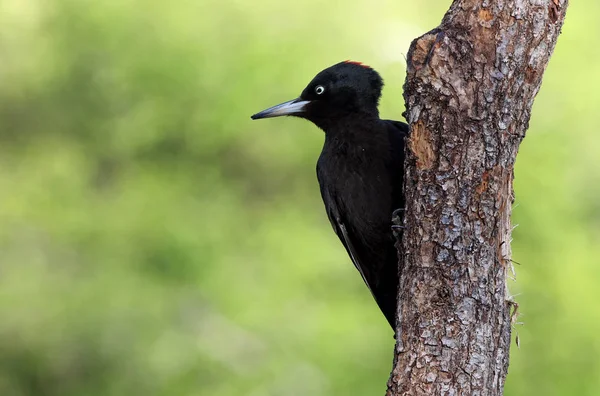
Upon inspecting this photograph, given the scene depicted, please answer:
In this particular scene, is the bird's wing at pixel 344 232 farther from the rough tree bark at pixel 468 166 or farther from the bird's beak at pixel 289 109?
the rough tree bark at pixel 468 166

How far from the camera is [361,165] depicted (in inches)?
183

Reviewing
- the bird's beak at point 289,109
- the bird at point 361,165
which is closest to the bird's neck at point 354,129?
the bird at point 361,165

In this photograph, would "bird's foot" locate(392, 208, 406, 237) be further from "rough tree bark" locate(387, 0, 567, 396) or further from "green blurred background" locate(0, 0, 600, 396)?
"green blurred background" locate(0, 0, 600, 396)

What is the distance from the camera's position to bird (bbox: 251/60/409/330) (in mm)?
4617

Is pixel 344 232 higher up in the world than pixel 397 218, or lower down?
higher up

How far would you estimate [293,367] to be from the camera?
286 inches

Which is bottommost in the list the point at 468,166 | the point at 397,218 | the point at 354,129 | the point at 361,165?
the point at 468,166

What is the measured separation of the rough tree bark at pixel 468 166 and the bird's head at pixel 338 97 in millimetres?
1502

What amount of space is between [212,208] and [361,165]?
421cm

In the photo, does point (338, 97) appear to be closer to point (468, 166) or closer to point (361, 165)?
point (361, 165)

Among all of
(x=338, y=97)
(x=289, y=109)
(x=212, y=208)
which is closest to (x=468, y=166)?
(x=338, y=97)

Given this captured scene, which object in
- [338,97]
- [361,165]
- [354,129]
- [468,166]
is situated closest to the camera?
[468,166]

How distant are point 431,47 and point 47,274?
5.60 metres

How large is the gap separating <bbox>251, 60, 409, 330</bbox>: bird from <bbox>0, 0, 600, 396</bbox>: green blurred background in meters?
2.16
